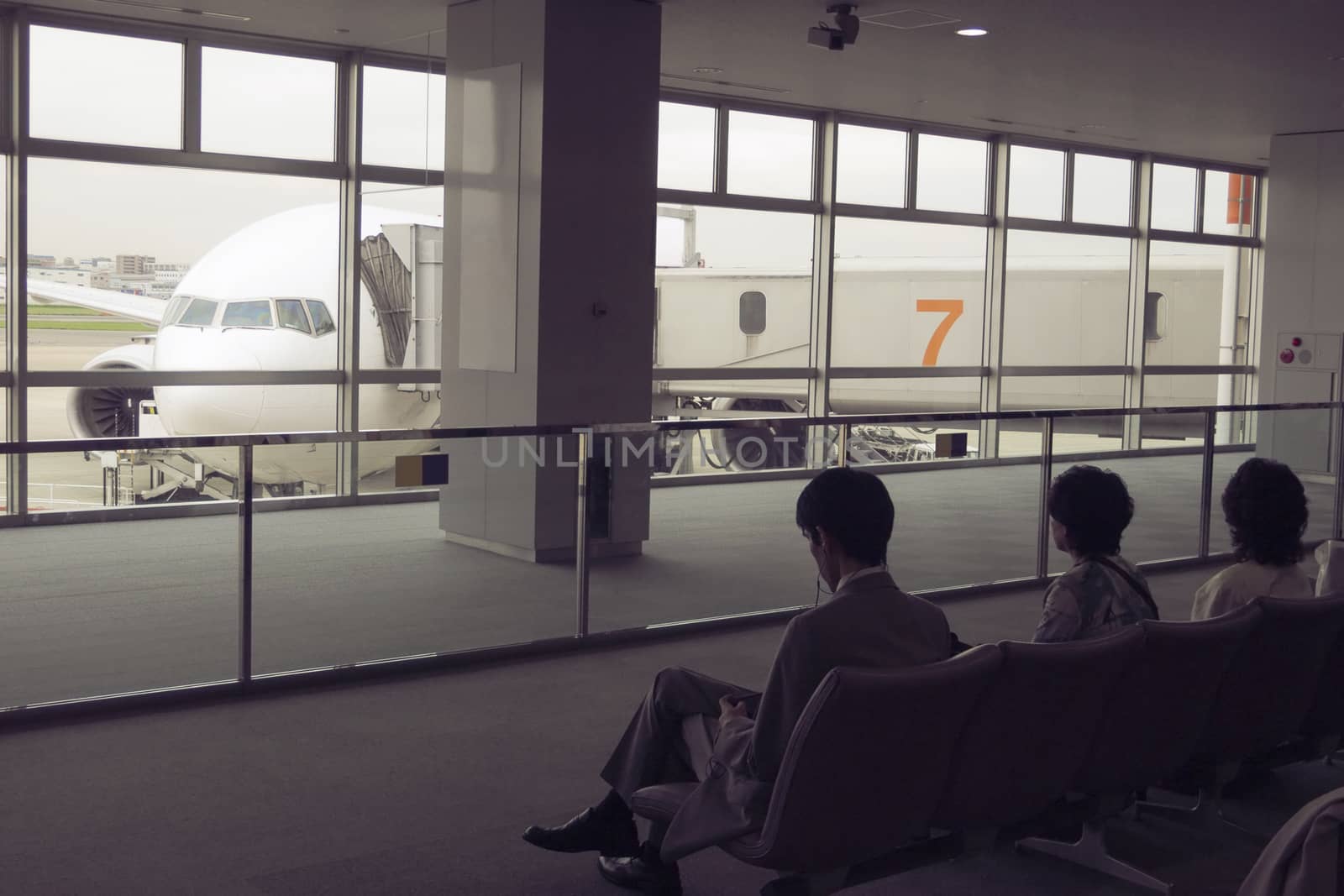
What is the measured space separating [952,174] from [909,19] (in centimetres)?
515

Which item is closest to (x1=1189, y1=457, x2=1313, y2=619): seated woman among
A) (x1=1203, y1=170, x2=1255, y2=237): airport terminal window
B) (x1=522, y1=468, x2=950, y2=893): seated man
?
(x1=522, y1=468, x2=950, y2=893): seated man

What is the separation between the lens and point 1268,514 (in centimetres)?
376

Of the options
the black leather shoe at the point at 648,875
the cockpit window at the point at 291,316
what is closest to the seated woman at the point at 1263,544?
the black leather shoe at the point at 648,875

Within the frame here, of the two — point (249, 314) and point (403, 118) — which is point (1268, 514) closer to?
point (403, 118)

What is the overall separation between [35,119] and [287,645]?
5039mm

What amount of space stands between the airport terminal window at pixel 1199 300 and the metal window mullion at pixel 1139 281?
795mm

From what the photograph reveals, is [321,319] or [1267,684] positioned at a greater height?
[321,319]

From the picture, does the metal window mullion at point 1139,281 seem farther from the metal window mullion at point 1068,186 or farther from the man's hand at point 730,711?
the man's hand at point 730,711

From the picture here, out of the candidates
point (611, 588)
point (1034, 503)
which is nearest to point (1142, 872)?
point (611, 588)

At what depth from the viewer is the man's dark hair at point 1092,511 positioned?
3.41m

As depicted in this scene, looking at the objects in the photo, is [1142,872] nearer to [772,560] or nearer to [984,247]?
[772,560]

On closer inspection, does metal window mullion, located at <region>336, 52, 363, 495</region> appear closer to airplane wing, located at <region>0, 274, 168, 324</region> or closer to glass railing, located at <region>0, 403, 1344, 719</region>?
airplane wing, located at <region>0, 274, 168, 324</region>

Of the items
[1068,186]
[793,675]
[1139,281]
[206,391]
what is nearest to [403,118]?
[206,391]

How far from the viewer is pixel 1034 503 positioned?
23.7 ft
